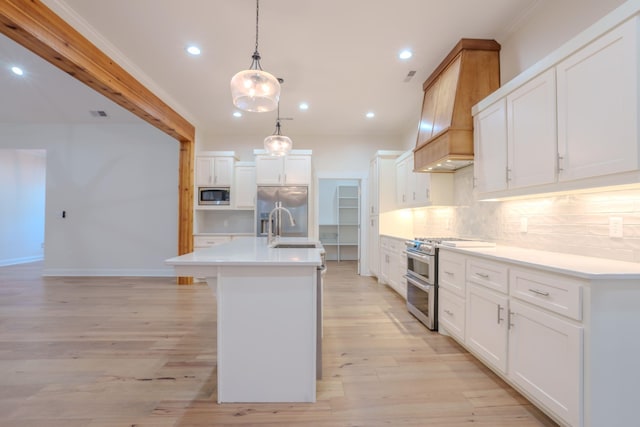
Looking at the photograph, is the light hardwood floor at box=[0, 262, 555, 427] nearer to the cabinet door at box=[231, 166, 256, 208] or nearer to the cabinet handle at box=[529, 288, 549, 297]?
the cabinet handle at box=[529, 288, 549, 297]

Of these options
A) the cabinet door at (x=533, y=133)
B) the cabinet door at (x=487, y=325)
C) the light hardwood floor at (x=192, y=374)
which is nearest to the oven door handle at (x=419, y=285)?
the light hardwood floor at (x=192, y=374)

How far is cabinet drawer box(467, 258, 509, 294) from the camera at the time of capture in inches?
76.4

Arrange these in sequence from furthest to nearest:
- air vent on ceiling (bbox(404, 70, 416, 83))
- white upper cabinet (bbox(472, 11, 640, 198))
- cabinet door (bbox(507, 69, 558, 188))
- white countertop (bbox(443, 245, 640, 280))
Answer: air vent on ceiling (bbox(404, 70, 416, 83)) < cabinet door (bbox(507, 69, 558, 188)) < white upper cabinet (bbox(472, 11, 640, 198)) < white countertop (bbox(443, 245, 640, 280))

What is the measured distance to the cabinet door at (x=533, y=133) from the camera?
6.32 feet

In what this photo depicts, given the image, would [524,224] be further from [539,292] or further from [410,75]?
[410,75]

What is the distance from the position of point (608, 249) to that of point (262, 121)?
4847 millimetres

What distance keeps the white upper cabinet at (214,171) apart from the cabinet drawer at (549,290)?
15.6 ft

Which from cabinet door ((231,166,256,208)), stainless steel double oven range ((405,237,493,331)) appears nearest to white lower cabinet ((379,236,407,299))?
stainless steel double oven range ((405,237,493,331))

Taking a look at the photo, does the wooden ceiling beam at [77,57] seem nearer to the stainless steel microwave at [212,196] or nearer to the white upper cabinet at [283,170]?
the stainless steel microwave at [212,196]

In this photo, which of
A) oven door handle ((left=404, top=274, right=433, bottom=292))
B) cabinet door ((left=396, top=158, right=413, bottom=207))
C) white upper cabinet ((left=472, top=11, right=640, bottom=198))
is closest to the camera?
white upper cabinet ((left=472, top=11, right=640, bottom=198))

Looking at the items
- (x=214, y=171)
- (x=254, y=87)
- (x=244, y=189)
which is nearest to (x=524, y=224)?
(x=254, y=87)

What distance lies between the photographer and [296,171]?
5.46m

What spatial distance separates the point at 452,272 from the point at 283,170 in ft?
11.8

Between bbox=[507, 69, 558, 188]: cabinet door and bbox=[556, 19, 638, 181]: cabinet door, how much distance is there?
2.8 inches
